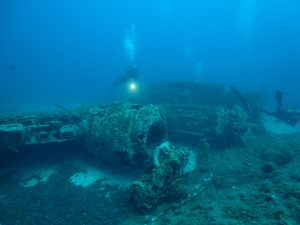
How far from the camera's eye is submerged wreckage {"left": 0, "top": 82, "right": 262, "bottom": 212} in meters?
5.88

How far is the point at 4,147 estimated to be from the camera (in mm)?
7363

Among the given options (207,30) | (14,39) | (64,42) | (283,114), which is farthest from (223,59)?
(14,39)

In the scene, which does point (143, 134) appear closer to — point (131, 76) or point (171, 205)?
point (171, 205)

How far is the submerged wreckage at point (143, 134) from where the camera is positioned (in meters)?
5.88

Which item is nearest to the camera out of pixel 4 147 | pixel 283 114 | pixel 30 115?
pixel 4 147

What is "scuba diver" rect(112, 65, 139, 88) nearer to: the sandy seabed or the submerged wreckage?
the submerged wreckage

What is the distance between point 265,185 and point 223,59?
146m

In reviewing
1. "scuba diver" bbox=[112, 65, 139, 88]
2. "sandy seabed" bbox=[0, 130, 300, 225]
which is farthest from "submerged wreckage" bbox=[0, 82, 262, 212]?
"scuba diver" bbox=[112, 65, 139, 88]

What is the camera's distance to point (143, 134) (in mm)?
7371

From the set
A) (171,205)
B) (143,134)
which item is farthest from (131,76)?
(171,205)

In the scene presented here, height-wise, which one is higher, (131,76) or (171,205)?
(131,76)

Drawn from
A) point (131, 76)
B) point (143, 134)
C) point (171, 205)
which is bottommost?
point (171, 205)

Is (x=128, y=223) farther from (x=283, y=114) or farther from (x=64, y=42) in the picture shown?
(x=64, y=42)

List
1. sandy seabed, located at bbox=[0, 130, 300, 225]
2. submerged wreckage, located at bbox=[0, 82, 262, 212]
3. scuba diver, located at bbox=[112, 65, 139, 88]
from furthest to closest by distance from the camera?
1. scuba diver, located at bbox=[112, 65, 139, 88]
2. submerged wreckage, located at bbox=[0, 82, 262, 212]
3. sandy seabed, located at bbox=[0, 130, 300, 225]
